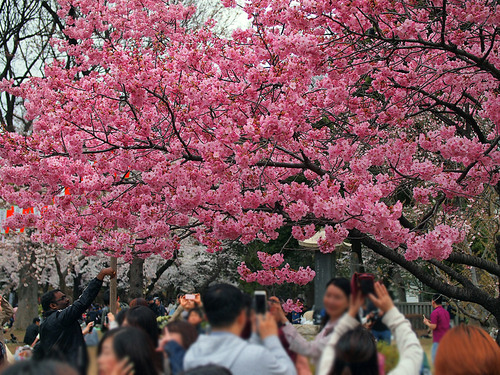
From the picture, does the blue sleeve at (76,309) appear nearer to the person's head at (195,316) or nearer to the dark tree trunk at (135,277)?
the person's head at (195,316)

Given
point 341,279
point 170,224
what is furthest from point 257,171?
point 341,279

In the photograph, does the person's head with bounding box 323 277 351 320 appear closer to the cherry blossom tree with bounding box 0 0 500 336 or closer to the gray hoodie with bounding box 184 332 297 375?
the gray hoodie with bounding box 184 332 297 375

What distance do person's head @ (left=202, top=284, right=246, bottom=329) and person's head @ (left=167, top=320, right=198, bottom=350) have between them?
20cm

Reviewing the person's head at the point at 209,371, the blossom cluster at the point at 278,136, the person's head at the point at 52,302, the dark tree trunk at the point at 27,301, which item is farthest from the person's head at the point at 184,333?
the dark tree trunk at the point at 27,301

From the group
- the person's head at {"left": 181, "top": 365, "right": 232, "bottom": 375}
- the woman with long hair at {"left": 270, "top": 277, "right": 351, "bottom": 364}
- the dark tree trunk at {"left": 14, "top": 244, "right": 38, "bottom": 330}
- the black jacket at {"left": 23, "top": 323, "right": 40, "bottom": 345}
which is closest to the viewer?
the person's head at {"left": 181, "top": 365, "right": 232, "bottom": 375}

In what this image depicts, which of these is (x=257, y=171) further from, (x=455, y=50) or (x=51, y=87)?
(x=51, y=87)

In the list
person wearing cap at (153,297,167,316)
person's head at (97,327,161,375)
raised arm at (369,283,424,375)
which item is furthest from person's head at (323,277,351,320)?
person wearing cap at (153,297,167,316)

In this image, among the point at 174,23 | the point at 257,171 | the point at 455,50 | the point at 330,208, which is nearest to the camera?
the point at 455,50

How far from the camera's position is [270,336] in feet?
8.91

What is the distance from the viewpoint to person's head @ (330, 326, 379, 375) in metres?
2.53

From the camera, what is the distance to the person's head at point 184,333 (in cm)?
292

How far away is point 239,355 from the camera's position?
8.61 feet

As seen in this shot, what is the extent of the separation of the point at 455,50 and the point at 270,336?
172 inches

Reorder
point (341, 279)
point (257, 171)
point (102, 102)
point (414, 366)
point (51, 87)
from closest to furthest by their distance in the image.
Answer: point (414, 366)
point (341, 279)
point (257, 171)
point (102, 102)
point (51, 87)
